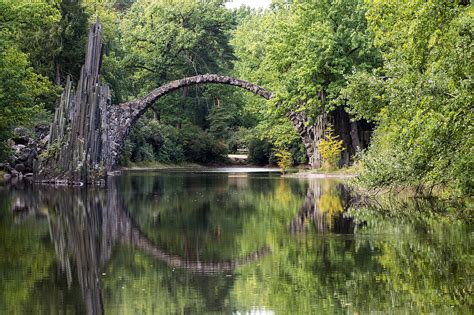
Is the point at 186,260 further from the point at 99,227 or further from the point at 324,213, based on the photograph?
the point at 324,213

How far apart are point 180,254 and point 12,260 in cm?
255

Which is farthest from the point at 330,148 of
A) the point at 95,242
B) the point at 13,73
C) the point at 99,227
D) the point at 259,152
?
the point at 95,242

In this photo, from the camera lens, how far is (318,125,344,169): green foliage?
42.8 m

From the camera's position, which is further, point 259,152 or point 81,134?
point 259,152

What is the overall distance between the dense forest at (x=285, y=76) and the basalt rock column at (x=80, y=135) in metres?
1.64

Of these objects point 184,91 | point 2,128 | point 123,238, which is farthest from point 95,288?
point 184,91

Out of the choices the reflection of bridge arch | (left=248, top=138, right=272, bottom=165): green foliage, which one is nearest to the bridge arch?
(left=248, top=138, right=272, bottom=165): green foliage

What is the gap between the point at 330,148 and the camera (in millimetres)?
43094

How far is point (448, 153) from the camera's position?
1694cm

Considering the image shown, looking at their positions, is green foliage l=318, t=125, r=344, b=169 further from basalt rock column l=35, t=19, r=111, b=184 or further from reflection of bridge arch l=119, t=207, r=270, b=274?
reflection of bridge arch l=119, t=207, r=270, b=274

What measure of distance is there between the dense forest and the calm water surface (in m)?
2.06

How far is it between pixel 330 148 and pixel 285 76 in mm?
5049

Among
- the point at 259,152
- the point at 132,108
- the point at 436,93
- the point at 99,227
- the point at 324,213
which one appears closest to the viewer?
the point at 436,93

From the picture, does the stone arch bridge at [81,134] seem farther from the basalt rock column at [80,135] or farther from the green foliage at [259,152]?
the green foliage at [259,152]
